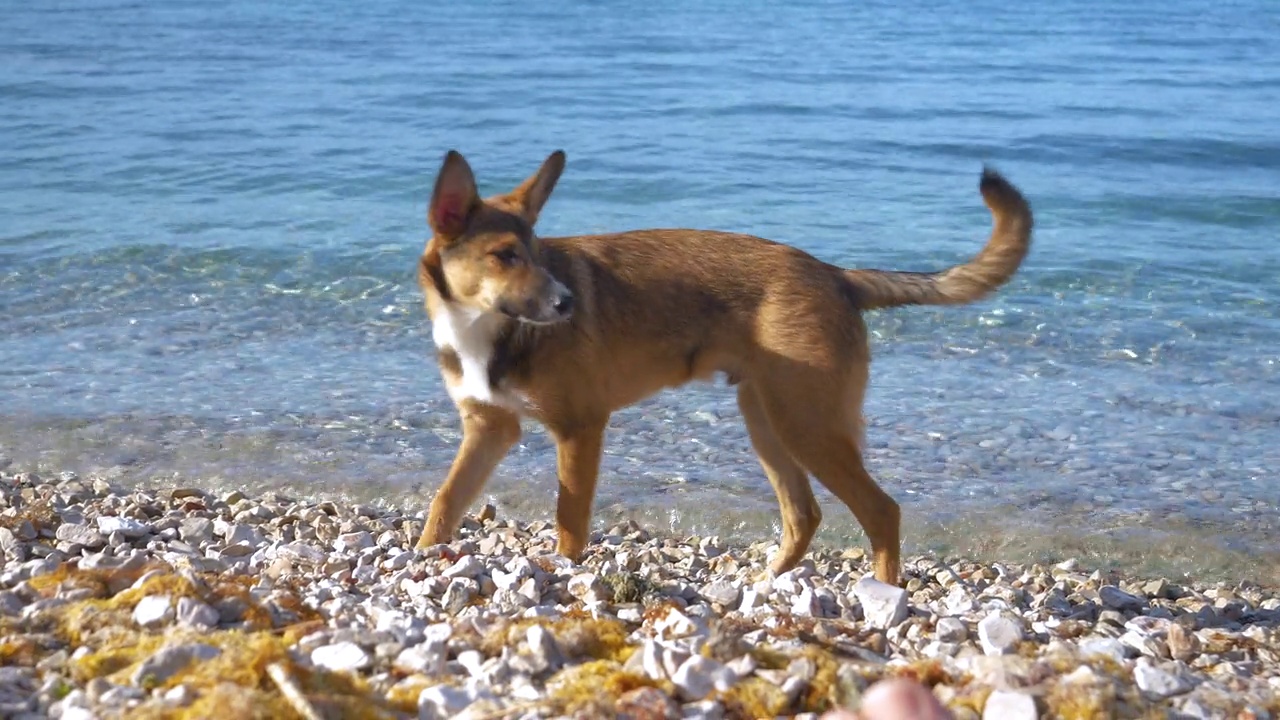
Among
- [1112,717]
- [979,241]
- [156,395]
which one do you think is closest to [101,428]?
[156,395]

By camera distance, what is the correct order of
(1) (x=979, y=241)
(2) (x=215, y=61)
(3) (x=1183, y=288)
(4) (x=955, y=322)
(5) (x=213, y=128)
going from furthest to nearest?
(2) (x=215, y=61) < (5) (x=213, y=128) < (1) (x=979, y=241) < (3) (x=1183, y=288) < (4) (x=955, y=322)

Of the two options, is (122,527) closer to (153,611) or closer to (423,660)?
(153,611)

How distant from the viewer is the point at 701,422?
8.75 metres

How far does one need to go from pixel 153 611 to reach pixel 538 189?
2.76 meters

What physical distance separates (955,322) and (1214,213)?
19.9ft

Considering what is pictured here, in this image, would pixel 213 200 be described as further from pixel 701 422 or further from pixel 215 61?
pixel 215 61

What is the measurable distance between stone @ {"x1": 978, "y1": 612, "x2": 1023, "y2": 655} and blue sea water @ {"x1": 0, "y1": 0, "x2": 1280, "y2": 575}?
9.28 ft

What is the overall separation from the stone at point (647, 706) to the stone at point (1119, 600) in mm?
2972

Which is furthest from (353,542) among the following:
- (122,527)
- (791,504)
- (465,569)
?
(791,504)

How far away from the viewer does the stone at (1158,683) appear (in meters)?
3.88

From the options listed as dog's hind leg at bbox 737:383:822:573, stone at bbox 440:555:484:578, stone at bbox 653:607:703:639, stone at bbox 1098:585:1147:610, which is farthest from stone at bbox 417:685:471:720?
stone at bbox 1098:585:1147:610

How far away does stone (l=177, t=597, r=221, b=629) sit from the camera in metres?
4.06

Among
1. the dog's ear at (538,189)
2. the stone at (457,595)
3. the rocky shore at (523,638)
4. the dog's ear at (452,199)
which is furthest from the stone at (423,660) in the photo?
the dog's ear at (538,189)

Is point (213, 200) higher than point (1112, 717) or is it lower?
lower
